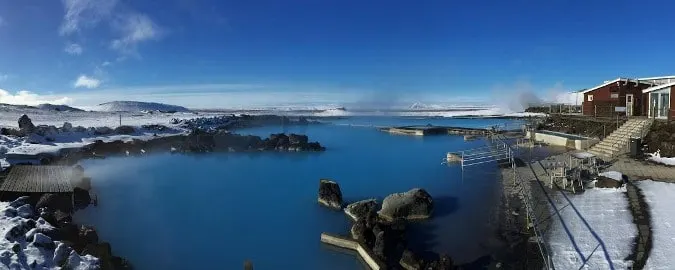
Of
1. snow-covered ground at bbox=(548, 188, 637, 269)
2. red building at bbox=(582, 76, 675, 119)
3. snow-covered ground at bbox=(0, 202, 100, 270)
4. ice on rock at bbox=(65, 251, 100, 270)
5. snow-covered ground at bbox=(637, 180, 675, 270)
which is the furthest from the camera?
red building at bbox=(582, 76, 675, 119)

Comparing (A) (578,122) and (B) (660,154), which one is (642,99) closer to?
(A) (578,122)

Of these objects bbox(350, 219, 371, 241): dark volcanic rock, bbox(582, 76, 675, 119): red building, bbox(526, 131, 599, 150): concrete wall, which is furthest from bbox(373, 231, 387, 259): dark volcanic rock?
bbox(582, 76, 675, 119): red building

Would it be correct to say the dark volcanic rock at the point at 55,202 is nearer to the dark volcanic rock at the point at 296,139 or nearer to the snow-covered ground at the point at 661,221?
the snow-covered ground at the point at 661,221

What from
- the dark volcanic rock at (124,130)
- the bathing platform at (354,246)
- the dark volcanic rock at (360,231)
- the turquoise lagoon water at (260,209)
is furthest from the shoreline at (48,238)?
the dark volcanic rock at (124,130)

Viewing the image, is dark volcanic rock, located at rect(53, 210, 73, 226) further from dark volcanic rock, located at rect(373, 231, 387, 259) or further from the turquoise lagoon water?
dark volcanic rock, located at rect(373, 231, 387, 259)

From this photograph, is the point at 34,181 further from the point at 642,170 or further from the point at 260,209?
the point at 642,170

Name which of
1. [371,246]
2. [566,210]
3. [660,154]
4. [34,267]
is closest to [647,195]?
[566,210]
